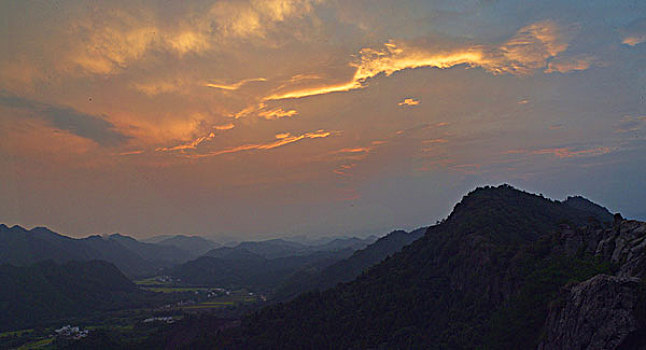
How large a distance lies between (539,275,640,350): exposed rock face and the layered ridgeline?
0.23ft

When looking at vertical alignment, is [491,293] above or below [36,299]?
above

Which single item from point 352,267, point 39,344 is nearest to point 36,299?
point 39,344

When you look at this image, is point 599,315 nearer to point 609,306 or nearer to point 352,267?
point 609,306

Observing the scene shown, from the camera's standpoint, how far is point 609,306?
88.8ft

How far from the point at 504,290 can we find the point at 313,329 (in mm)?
39311

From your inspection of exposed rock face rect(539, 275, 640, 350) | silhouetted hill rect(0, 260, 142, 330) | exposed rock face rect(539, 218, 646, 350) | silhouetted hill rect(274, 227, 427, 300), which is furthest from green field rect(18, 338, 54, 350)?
exposed rock face rect(539, 275, 640, 350)

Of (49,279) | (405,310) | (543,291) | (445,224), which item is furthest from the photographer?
(49,279)

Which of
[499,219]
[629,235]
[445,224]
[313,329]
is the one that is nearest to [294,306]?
[313,329]

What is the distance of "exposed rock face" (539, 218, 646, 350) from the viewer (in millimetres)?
25641

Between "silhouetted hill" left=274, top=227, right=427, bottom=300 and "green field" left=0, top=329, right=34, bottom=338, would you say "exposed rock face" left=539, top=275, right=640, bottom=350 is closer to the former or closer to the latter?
"silhouetted hill" left=274, top=227, right=427, bottom=300

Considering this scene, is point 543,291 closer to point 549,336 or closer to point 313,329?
point 549,336

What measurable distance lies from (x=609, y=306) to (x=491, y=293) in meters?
27.2

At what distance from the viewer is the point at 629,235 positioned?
119 ft

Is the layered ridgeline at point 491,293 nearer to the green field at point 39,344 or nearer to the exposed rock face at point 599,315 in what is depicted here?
the exposed rock face at point 599,315
